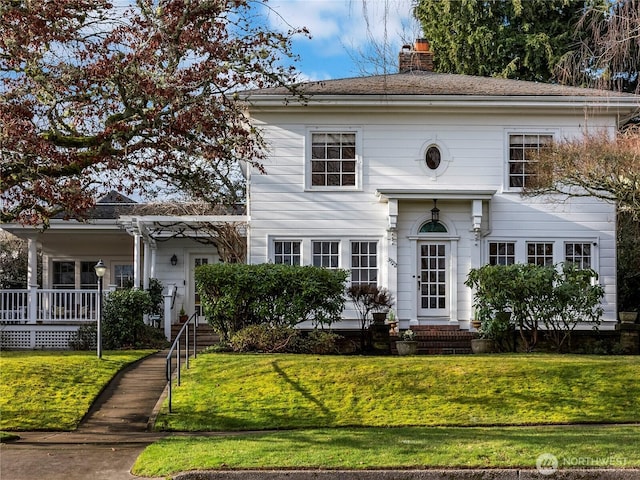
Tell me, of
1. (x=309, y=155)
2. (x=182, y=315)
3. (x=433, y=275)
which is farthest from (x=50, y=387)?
(x=182, y=315)

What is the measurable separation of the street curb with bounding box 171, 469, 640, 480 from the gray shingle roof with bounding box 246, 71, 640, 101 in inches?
451

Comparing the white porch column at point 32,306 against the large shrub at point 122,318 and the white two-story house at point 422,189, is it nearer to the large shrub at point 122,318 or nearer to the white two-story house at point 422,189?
the large shrub at point 122,318

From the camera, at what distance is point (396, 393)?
13523 mm

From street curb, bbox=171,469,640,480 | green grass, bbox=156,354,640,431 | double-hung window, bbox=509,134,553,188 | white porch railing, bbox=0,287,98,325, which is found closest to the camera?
street curb, bbox=171,469,640,480

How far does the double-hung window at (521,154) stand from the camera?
20.4 m

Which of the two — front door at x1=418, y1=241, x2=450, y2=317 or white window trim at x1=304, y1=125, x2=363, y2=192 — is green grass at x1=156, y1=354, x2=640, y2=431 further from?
white window trim at x1=304, y1=125, x2=363, y2=192

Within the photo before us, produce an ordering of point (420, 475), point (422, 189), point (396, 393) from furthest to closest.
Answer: point (422, 189)
point (396, 393)
point (420, 475)

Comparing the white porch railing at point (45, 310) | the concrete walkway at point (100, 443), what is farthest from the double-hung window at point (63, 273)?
the concrete walkway at point (100, 443)

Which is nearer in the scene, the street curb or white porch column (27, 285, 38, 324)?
the street curb

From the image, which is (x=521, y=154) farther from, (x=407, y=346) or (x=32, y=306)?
(x=32, y=306)

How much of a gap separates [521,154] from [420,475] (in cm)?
1284

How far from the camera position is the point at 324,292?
56.6ft

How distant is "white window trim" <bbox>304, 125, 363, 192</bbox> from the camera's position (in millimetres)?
20234

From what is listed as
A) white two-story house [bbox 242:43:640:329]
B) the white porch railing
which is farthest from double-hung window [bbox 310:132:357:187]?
the white porch railing
